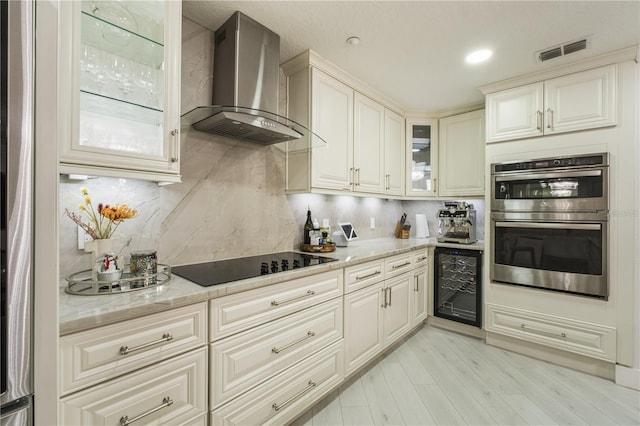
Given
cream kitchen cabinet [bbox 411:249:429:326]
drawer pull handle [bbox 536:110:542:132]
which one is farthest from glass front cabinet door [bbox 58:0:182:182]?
drawer pull handle [bbox 536:110:542:132]

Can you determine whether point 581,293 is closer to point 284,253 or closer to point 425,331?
point 425,331

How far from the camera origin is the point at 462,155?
3.22 meters

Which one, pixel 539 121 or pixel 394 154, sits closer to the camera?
pixel 539 121

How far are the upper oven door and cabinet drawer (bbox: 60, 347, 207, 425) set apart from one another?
8.91ft

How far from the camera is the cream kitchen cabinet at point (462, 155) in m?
3.10

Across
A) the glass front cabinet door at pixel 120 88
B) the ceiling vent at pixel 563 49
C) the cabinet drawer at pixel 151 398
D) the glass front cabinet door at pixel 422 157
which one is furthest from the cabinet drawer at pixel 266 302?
the ceiling vent at pixel 563 49

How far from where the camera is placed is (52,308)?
614mm

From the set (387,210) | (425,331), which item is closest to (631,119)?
(387,210)

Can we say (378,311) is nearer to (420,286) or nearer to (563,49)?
(420,286)

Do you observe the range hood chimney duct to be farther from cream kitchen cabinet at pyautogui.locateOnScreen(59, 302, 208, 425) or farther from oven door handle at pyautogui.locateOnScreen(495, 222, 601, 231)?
oven door handle at pyautogui.locateOnScreen(495, 222, 601, 231)

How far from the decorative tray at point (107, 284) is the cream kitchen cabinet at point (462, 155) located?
306cm

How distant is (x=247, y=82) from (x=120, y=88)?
0.72 meters

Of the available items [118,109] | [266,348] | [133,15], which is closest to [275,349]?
[266,348]

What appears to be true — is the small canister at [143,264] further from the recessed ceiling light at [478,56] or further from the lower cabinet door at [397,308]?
the recessed ceiling light at [478,56]
